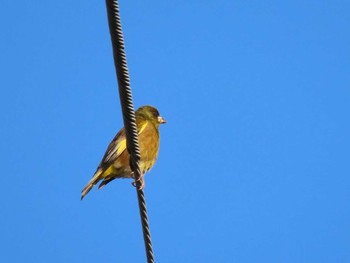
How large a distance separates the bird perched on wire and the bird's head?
8.5 inches

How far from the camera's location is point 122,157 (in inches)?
312

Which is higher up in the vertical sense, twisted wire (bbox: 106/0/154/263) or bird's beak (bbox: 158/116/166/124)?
bird's beak (bbox: 158/116/166/124)

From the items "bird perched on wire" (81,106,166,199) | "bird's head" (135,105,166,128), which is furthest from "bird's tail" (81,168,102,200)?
"bird's head" (135,105,166,128)

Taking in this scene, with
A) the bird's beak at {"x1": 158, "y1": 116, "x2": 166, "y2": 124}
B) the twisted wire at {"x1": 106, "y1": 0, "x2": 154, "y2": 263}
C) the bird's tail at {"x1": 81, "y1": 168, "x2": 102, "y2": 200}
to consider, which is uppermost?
the bird's beak at {"x1": 158, "y1": 116, "x2": 166, "y2": 124}

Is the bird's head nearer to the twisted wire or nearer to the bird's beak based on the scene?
the bird's beak

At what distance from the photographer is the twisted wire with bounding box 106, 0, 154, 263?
11.2ft

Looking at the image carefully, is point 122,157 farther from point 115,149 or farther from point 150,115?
point 150,115

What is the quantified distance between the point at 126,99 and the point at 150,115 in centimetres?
552

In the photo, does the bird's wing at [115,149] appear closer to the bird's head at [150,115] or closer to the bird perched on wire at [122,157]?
the bird perched on wire at [122,157]

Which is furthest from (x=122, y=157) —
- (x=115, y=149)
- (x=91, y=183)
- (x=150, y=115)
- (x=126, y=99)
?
(x=126, y=99)

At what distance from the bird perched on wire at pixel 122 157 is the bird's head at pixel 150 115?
216 mm

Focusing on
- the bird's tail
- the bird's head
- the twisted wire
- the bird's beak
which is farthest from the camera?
the bird's beak

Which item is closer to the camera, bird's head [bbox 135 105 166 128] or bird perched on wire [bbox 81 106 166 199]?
bird perched on wire [bbox 81 106 166 199]

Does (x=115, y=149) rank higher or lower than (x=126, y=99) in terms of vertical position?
higher
